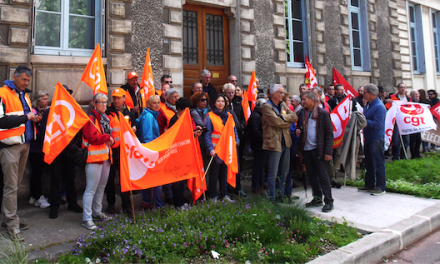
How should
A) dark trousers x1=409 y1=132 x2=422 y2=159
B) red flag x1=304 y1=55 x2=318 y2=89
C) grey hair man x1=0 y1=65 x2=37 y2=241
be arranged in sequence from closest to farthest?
grey hair man x1=0 y1=65 x2=37 y2=241 < red flag x1=304 y1=55 x2=318 y2=89 < dark trousers x1=409 y1=132 x2=422 y2=159

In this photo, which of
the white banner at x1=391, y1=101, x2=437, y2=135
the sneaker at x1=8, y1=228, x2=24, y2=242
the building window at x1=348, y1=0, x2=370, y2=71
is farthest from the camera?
the building window at x1=348, y1=0, x2=370, y2=71

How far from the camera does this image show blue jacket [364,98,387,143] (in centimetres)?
662

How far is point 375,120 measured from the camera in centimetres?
665

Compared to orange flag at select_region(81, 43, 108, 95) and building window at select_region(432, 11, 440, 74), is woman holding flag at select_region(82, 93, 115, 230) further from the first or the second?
building window at select_region(432, 11, 440, 74)

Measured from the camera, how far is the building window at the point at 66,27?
700 centimetres

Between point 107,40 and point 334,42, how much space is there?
793cm

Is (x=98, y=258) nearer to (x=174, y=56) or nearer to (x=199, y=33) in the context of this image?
(x=174, y=56)

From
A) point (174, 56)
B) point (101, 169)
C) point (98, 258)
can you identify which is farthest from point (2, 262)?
point (174, 56)

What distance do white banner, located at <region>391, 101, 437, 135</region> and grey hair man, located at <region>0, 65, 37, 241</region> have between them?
8182mm

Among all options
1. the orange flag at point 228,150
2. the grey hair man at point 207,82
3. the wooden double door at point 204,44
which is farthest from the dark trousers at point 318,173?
the wooden double door at point 204,44

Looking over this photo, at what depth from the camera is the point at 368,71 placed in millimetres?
13195

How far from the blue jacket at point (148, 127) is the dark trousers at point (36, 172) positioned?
171cm

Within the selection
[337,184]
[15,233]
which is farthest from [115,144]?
[337,184]

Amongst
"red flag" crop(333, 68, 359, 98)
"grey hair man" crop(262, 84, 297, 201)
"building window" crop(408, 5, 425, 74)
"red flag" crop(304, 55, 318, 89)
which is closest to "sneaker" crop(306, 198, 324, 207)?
"grey hair man" crop(262, 84, 297, 201)
